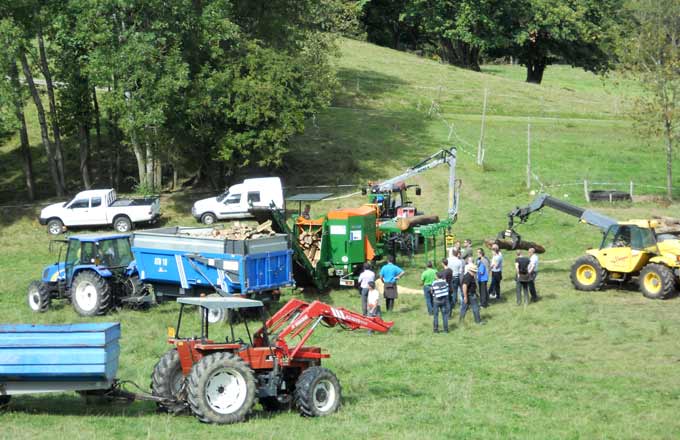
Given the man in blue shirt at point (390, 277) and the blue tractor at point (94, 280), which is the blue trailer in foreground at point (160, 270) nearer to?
the blue tractor at point (94, 280)

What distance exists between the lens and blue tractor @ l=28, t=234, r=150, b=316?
23.8 m

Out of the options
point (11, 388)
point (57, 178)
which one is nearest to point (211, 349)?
point (11, 388)

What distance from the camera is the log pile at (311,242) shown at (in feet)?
92.0

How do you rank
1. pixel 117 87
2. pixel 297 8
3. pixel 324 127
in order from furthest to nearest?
pixel 324 127 < pixel 297 8 < pixel 117 87

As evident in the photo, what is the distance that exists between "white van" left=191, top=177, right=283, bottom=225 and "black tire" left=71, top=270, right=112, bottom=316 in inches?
563

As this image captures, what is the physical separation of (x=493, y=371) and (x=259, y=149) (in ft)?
79.5

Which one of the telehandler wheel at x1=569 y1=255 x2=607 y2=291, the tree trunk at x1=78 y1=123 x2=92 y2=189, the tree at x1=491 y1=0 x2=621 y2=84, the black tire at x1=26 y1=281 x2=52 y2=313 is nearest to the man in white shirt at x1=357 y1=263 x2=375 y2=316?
the telehandler wheel at x1=569 y1=255 x2=607 y2=291

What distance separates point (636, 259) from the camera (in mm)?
26125

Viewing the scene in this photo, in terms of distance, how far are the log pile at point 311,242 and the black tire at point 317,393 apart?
43.3 ft

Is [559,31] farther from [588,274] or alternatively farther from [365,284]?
[365,284]

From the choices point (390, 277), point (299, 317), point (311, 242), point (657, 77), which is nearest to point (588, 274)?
point (390, 277)

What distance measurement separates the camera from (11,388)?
1412 centimetres

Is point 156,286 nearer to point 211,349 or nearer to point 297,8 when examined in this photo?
point 211,349

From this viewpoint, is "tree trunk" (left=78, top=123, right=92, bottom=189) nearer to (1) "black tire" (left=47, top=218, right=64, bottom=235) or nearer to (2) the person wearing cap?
(1) "black tire" (left=47, top=218, right=64, bottom=235)
